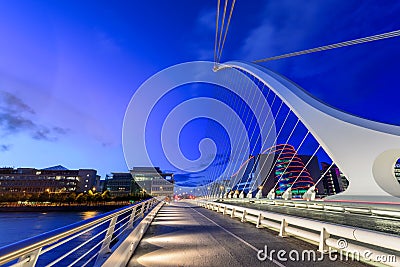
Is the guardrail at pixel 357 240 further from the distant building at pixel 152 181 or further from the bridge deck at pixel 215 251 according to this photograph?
the distant building at pixel 152 181

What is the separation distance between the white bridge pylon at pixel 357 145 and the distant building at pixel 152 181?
104910 millimetres

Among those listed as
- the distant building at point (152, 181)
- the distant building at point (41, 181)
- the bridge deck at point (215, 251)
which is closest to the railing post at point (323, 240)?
the bridge deck at point (215, 251)

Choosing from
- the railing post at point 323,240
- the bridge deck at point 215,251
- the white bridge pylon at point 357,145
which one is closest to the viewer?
the bridge deck at point 215,251

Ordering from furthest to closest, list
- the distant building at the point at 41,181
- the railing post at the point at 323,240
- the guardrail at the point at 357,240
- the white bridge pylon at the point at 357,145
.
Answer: the distant building at the point at 41,181
the white bridge pylon at the point at 357,145
the railing post at the point at 323,240
the guardrail at the point at 357,240

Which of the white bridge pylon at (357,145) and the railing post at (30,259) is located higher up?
the white bridge pylon at (357,145)

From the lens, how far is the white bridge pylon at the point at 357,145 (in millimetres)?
18047

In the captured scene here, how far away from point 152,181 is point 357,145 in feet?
424

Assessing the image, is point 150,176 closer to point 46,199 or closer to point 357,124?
point 46,199

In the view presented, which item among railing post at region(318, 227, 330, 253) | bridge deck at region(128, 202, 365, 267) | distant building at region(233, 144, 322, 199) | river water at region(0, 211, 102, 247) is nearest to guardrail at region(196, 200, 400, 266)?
railing post at region(318, 227, 330, 253)

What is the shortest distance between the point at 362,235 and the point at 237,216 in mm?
11264

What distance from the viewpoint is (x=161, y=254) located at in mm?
5984

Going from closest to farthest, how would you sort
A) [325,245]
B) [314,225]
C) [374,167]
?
[325,245], [314,225], [374,167]

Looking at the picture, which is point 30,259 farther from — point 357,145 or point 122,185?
point 122,185

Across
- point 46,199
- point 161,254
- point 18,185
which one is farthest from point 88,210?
point 161,254
